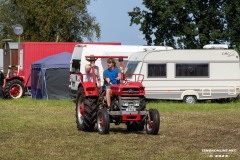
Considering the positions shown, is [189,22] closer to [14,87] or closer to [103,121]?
[14,87]

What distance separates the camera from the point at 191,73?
3128 centimetres

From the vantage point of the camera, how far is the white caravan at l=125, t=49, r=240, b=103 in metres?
30.6

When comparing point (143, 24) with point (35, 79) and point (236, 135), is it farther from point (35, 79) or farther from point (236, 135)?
point (236, 135)

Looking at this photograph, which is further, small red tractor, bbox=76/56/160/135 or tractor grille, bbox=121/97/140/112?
tractor grille, bbox=121/97/140/112

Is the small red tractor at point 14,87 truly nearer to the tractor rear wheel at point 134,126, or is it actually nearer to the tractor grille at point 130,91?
the tractor rear wheel at point 134,126

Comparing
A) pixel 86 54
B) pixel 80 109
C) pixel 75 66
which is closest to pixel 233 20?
pixel 75 66

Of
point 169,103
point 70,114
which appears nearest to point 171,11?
point 169,103

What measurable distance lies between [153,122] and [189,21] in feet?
119

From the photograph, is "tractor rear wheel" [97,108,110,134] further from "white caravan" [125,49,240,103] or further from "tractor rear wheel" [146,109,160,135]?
"white caravan" [125,49,240,103]

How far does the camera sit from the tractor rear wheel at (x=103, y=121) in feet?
52.7

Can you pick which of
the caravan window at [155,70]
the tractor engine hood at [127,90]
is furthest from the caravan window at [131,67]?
the tractor engine hood at [127,90]

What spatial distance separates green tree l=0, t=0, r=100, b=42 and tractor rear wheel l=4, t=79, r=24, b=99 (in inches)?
1137

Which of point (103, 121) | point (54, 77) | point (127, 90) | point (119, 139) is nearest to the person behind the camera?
point (119, 139)

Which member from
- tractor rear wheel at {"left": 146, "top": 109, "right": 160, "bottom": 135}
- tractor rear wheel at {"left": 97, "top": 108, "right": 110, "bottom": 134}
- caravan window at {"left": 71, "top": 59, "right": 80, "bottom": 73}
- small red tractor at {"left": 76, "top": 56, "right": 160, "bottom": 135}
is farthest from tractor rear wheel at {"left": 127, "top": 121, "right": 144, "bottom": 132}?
caravan window at {"left": 71, "top": 59, "right": 80, "bottom": 73}
